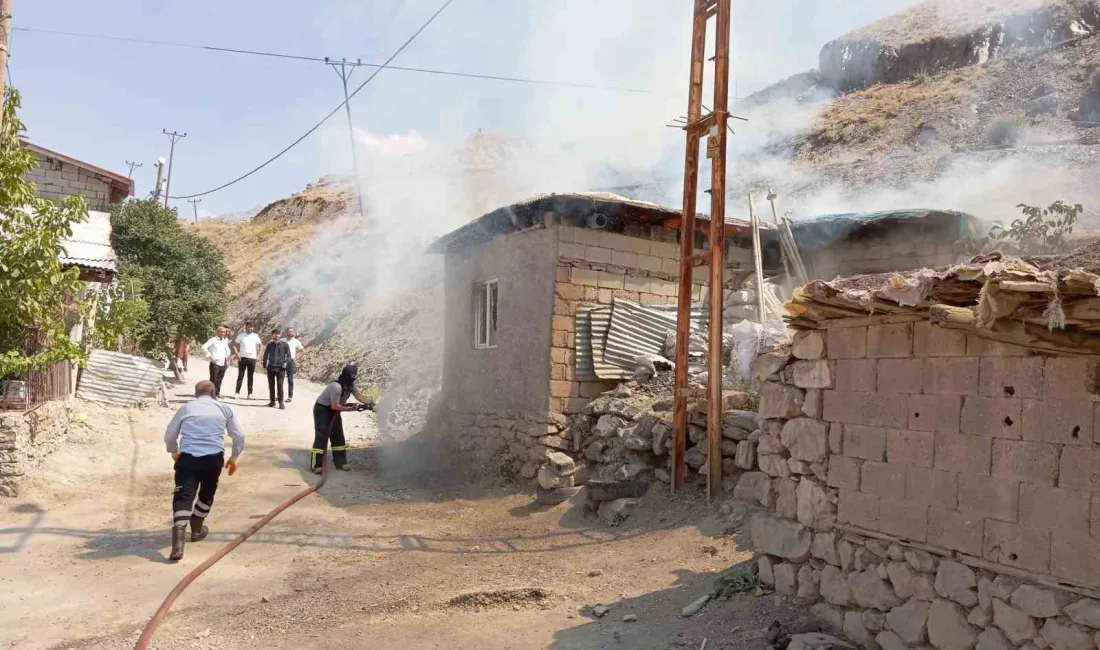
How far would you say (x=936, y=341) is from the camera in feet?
16.3

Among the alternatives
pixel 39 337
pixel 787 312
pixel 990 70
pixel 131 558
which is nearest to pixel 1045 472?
pixel 787 312

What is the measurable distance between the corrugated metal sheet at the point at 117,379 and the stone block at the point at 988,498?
12941mm

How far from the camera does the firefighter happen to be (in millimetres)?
11914

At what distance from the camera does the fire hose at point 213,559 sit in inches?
227

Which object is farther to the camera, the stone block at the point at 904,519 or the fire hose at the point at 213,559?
the fire hose at the point at 213,559

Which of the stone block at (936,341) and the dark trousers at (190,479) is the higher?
the stone block at (936,341)

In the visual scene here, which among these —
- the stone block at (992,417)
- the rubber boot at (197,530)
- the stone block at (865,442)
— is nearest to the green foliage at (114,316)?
the rubber boot at (197,530)

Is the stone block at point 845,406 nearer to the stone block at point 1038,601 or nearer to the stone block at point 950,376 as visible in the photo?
the stone block at point 950,376

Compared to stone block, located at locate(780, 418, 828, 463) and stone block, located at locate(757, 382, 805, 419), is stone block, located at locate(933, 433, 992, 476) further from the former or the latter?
stone block, located at locate(757, 382, 805, 419)

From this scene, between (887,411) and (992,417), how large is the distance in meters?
0.82

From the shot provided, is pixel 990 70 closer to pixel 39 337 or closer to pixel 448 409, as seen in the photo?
pixel 448 409

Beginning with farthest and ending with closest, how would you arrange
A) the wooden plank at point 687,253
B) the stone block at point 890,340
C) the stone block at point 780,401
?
the wooden plank at point 687,253
the stone block at point 780,401
the stone block at point 890,340

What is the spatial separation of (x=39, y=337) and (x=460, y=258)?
614 centimetres

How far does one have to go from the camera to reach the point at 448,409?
531 inches
